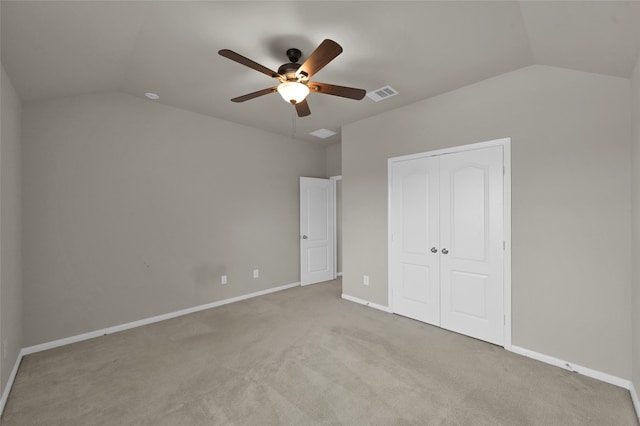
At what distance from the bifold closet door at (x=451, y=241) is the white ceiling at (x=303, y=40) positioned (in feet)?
3.19

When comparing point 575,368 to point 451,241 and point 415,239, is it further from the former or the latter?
point 415,239

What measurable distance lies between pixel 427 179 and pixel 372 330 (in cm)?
194

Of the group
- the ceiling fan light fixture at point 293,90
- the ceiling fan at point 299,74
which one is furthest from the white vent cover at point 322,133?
the ceiling fan light fixture at point 293,90

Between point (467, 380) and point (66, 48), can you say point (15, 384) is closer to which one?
point (66, 48)

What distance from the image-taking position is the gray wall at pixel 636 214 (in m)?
1.99

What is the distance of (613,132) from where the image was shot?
2.30 m

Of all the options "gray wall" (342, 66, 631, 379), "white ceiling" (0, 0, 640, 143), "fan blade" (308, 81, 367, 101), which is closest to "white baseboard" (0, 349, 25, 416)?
"white ceiling" (0, 0, 640, 143)

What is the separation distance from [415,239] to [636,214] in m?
1.92

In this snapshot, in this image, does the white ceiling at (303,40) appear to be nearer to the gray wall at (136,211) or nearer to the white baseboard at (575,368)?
the gray wall at (136,211)

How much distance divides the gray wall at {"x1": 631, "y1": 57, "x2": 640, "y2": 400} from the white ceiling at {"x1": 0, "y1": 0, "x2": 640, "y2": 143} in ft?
0.76

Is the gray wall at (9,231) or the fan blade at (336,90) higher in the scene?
the fan blade at (336,90)

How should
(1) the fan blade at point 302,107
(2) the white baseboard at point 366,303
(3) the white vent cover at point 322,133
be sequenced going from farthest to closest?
(3) the white vent cover at point 322,133 → (2) the white baseboard at point 366,303 → (1) the fan blade at point 302,107

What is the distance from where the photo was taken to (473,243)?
310 cm

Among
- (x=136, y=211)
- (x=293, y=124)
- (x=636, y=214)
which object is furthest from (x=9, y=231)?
(x=636, y=214)
